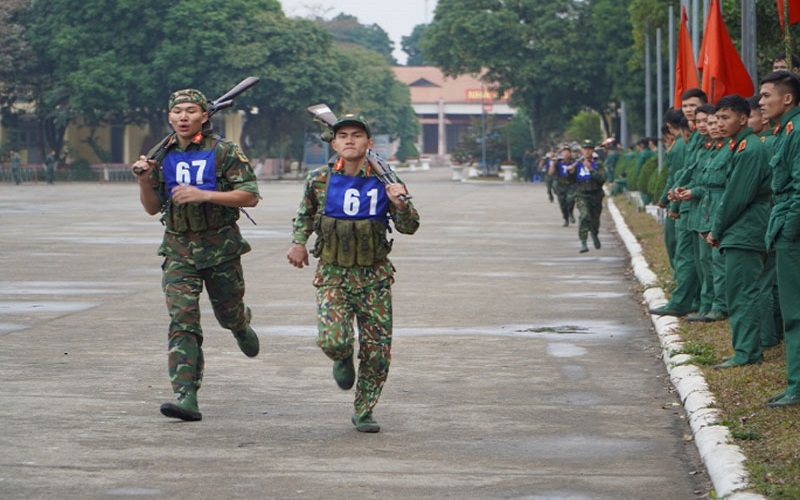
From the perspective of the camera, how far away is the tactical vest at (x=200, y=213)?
364 inches

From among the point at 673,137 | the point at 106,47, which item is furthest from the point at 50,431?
the point at 106,47

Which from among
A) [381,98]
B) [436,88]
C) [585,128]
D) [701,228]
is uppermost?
[436,88]

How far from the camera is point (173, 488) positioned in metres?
7.38

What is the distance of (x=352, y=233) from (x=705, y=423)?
2.21 meters

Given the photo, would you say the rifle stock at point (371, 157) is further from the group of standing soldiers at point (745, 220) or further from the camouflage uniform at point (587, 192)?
the camouflage uniform at point (587, 192)

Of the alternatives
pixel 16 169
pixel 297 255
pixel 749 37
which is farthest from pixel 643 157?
pixel 16 169

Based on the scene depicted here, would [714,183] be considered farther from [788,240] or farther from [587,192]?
[587,192]

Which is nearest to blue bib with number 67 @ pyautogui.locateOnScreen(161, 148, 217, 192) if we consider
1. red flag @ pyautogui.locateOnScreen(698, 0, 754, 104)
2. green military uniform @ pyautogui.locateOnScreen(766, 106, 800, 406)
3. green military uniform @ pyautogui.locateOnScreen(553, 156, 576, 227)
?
green military uniform @ pyautogui.locateOnScreen(766, 106, 800, 406)

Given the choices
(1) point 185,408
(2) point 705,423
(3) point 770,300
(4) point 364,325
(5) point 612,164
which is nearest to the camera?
(2) point 705,423

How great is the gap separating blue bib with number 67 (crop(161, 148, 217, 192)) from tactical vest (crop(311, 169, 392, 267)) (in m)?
0.81

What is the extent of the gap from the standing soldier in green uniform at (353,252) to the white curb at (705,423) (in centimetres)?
182

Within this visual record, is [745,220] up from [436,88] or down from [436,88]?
down

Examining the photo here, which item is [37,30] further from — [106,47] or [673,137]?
[673,137]

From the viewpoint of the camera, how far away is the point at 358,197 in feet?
28.8
